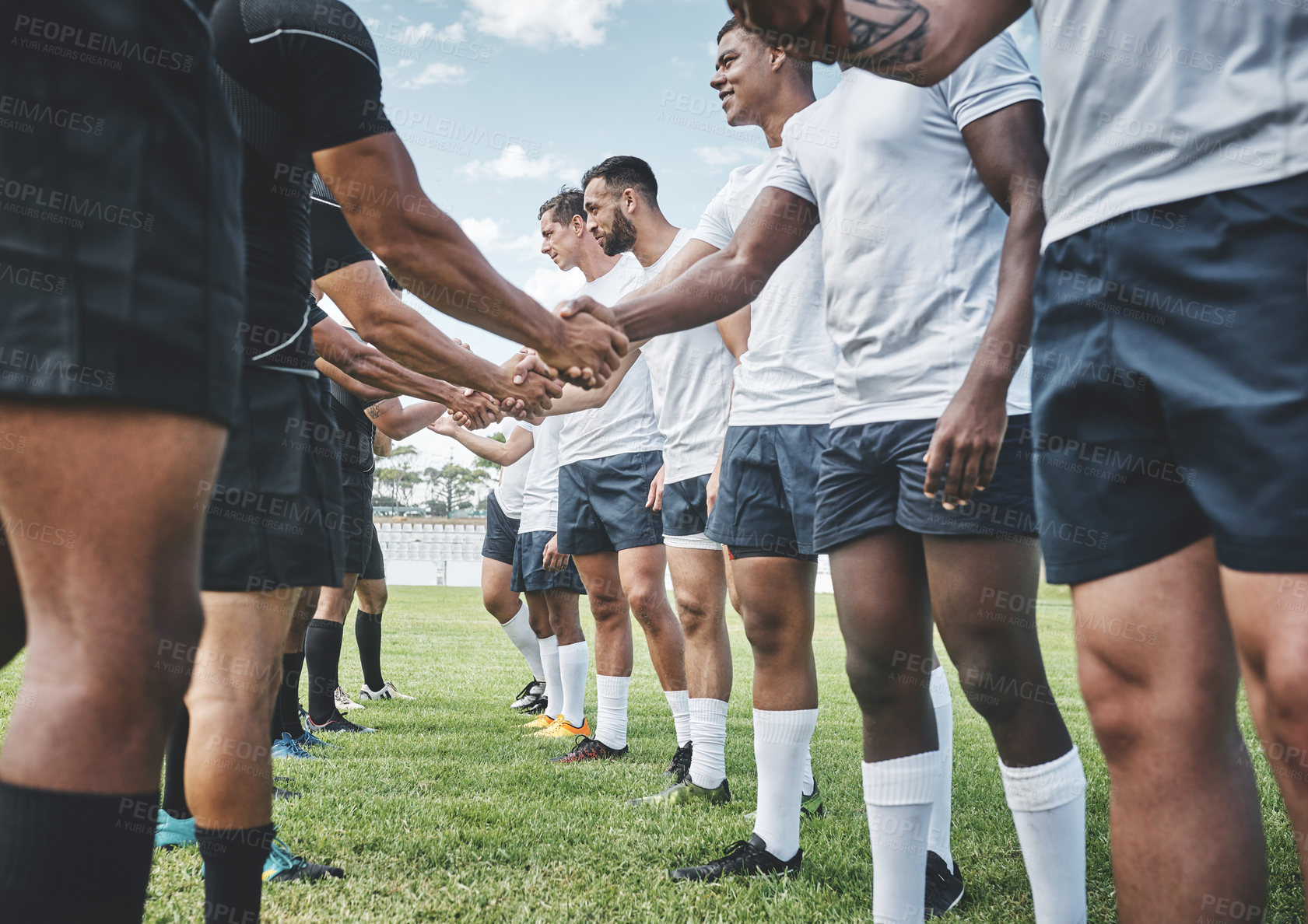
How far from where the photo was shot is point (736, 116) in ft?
11.6

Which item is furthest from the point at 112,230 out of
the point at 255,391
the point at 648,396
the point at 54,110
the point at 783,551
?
the point at 648,396

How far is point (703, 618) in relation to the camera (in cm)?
422

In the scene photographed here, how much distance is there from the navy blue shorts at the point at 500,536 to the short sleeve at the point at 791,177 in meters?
5.30

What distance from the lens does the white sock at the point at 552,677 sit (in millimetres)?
6559

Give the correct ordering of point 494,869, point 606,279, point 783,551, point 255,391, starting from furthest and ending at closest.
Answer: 1. point 606,279
2. point 783,551
3. point 494,869
4. point 255,391

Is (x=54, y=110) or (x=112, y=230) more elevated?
(x=54, y=110)

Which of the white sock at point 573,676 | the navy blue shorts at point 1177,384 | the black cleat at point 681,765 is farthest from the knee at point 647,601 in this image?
the navy blue shorts at point 1177,384

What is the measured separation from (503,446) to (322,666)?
7.89 ft

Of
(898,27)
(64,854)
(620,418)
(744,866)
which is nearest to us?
(64,854)

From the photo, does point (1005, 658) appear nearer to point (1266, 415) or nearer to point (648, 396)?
point (1266, 415)

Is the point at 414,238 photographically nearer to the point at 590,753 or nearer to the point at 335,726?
the point at 590,753

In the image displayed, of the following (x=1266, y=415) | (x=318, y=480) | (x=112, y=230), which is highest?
(x=112, y=230)

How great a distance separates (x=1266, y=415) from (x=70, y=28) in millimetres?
1482

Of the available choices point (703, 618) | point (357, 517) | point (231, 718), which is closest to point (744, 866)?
point (703, 618)
